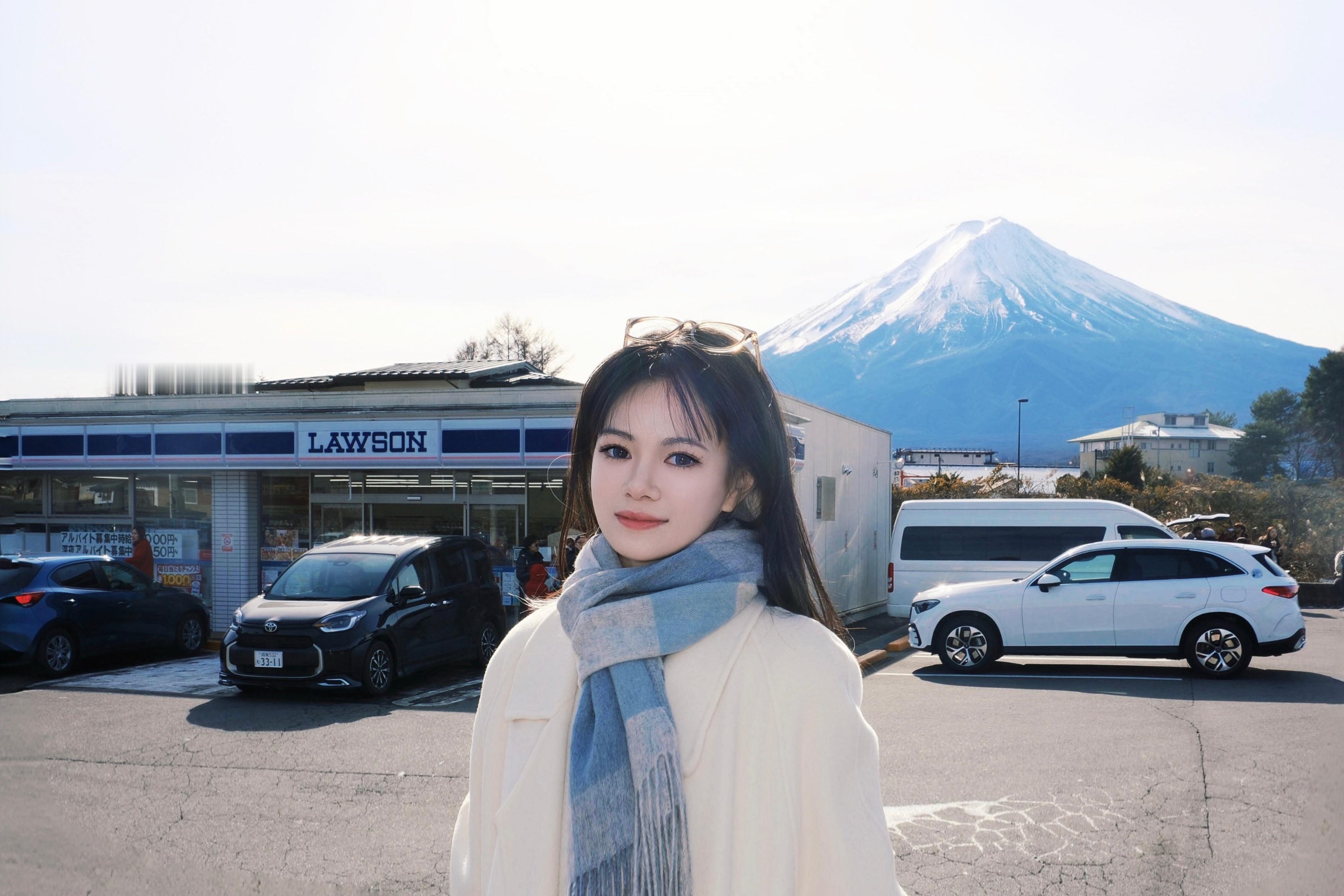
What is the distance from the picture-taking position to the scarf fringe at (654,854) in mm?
1516

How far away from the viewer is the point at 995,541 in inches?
683

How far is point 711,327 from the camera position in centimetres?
180

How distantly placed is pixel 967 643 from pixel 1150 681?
6.72 feet

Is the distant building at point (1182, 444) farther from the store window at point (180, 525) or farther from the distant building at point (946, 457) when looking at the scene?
the store window at point (180, 525)

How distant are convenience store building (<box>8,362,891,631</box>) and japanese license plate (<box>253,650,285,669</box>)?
4272 millimetres

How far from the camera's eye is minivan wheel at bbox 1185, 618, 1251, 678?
38.7 feet

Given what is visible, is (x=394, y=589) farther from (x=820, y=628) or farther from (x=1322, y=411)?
(x=1322, y=411)

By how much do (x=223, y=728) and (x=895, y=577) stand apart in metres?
11.4

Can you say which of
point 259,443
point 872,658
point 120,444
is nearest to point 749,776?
point 872,658

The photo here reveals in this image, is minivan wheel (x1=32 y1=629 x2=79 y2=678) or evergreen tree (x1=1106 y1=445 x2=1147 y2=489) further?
evergreen tree (x1=1106 y1=445 x2=1147 y2=489)

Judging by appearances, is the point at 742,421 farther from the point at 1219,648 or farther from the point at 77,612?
the point at 77,612

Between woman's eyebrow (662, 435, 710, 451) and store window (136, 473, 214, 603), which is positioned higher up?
woman's eyebrow (662, 435, 710, 451)

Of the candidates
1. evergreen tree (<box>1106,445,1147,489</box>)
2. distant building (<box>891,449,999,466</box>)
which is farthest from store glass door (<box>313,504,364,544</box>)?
distant building (<box>891,449,999,466</box>)

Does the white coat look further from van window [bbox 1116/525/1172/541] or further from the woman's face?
van window [bbox 1116/525/1172/541]
